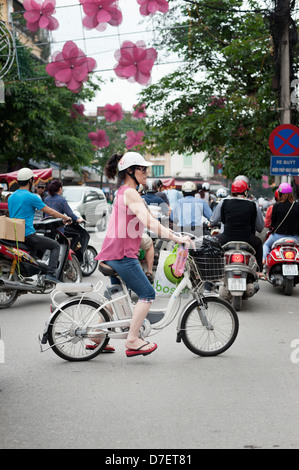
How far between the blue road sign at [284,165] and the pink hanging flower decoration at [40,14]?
5.11 meters

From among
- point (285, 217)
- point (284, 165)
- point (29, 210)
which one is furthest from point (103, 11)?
point (284, 165)

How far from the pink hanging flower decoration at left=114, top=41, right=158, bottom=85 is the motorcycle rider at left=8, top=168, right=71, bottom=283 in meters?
3.42

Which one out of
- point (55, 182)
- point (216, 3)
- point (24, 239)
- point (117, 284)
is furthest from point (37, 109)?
point (117, 284)

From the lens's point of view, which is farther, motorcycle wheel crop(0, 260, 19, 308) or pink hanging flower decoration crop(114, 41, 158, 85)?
pink hanging flower decoration crop(114, 41, 158, 85)

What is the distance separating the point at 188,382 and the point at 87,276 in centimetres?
696

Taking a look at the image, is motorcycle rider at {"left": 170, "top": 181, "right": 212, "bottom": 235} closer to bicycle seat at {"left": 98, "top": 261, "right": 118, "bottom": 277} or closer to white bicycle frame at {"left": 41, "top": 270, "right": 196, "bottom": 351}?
white bicycle frame at {"left": 41, "top": 270, "right": 196, "bottom": 351}

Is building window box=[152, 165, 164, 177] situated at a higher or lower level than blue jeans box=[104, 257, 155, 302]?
higher

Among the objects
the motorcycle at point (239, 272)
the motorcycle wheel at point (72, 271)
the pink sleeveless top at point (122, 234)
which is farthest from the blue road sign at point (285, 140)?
the pink sleeveless top at point (122, 234)

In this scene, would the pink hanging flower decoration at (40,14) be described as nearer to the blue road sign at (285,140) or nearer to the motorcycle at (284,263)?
the blue road sign at (285,140)

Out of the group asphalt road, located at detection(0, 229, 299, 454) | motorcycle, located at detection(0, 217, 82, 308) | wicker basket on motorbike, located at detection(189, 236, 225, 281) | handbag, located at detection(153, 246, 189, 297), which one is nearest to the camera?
asphalt road, located at detection(0, 229, 299, 454)

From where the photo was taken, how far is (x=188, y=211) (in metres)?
9.43

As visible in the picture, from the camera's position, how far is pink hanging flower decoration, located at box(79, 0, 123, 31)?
999 cm

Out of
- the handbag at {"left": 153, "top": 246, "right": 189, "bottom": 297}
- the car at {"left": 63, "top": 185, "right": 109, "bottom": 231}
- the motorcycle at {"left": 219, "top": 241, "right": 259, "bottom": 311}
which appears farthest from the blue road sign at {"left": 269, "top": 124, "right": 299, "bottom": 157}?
the car at {"left": 63, "top": 185, "right": 109, "bottom": 231}
